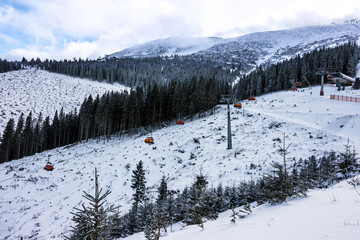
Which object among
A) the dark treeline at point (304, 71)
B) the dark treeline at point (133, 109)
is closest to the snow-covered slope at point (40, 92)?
the dark treeline at point (133, 109)

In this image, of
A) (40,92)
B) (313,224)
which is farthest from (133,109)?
(40,92)

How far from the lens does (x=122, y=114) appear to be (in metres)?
59.9

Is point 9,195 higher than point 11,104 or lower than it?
lower

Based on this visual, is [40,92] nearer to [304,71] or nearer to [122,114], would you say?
[122,114]

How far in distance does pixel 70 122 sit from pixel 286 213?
7853 cm

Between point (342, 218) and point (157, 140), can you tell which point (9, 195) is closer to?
point (157, 140)

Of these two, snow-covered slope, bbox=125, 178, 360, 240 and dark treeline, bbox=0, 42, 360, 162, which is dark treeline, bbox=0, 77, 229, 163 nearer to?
dark treeline, bbox=0, 42, 360, 162

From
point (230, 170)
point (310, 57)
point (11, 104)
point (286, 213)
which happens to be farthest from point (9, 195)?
point (310, 57)

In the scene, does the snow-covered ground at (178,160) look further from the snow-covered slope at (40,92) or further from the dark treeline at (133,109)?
the snow-covered slope at (40,92)

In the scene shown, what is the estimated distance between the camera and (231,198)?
15.6 m

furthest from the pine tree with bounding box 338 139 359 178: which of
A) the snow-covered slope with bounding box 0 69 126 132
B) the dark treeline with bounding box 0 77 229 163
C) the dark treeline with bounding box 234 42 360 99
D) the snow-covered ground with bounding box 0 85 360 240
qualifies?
the snow-covered slope with bounding box 0 69 126 132

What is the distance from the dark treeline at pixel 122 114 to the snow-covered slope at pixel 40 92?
12.6 m

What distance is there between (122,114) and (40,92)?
76139 millimetres

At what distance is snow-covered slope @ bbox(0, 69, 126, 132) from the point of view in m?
87.2
